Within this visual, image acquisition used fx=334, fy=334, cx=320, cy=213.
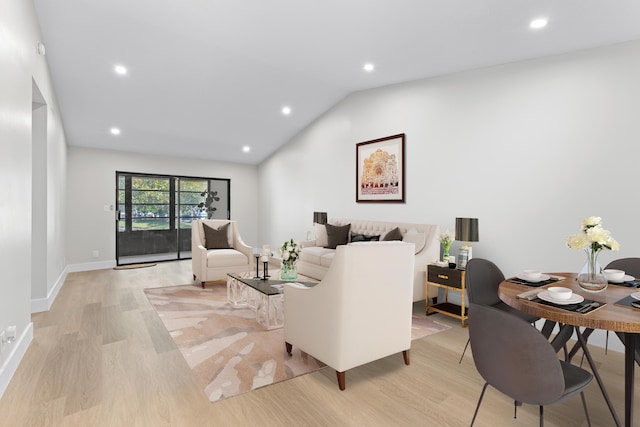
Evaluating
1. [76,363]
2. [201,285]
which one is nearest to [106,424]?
[76,363]

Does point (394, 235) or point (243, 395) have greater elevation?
point (394, 235)

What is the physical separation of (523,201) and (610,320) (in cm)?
231

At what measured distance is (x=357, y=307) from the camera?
226 cm

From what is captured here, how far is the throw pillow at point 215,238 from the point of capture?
18.3 ft

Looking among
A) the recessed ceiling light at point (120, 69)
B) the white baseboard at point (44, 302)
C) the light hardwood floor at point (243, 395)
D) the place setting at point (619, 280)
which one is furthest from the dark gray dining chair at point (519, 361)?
the recessed ceiling light at point (120, 69)

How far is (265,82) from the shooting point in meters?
4.82

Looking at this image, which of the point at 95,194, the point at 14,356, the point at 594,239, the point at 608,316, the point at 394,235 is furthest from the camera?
the point at 95,194

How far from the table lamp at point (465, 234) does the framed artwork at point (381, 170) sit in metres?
1.21

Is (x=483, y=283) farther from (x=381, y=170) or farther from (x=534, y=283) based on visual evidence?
(x=381, y=170)

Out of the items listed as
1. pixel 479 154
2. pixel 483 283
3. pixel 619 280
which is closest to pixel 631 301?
pixel 619 280

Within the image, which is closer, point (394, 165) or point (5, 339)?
point (5, 339)

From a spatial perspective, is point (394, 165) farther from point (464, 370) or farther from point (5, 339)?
point (5, 339)

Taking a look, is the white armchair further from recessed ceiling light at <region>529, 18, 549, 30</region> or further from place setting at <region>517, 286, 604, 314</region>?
recessed ceiling light at <region>529, 18, 549, 30</region>

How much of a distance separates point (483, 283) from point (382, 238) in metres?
2.23
